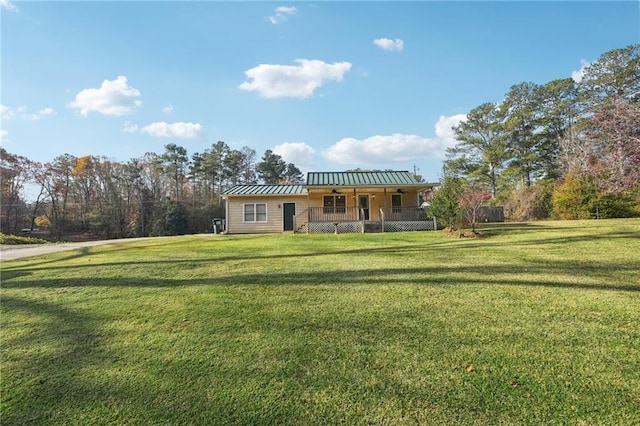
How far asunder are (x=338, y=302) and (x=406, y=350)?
1387 mm

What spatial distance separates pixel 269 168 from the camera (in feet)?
147

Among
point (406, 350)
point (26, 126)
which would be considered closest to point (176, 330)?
point (406, 350)

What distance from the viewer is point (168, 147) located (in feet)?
132

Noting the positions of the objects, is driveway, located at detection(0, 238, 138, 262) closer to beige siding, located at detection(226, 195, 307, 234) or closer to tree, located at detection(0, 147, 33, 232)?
beige siding, located at detection(226, 195, 307, 234)

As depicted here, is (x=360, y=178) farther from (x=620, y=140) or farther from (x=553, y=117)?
(x=553, y=117)

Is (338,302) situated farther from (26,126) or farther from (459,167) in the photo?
(459,167)

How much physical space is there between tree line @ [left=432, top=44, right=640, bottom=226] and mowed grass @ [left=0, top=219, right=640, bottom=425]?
385 cm

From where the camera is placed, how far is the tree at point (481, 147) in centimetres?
3350

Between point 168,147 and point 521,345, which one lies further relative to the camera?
point 168,147

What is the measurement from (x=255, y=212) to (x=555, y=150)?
29474mm

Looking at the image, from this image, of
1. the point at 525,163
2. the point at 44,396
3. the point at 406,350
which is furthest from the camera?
the point at 525,163

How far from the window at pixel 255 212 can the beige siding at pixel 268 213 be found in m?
0.19

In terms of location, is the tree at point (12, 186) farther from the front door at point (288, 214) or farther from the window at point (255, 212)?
the front door at point (288, 214)

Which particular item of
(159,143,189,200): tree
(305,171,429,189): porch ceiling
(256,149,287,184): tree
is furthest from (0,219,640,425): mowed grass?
(256,149,287,184): tree
